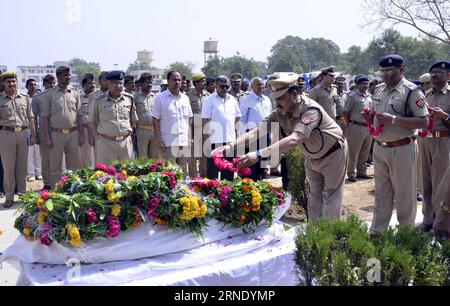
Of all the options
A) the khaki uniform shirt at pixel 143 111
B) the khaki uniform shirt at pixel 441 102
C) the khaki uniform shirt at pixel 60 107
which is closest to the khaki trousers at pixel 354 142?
the khaki uniform shirt at pixel 441 102

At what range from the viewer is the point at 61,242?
3.37m

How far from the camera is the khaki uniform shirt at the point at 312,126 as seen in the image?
4262 millimetres

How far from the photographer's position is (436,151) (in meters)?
6.00

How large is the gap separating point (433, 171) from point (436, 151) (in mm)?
264

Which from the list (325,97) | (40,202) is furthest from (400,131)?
(325,97)

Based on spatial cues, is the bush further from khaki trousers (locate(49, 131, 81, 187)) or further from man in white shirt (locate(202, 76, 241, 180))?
khaki trousers (locate(49, 131, 81, 187))

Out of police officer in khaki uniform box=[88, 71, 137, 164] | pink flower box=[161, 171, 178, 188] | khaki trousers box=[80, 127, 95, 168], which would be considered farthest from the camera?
khaki trousers box=[80, 127, 95, 168]

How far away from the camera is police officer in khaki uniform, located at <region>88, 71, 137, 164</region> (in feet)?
22.0

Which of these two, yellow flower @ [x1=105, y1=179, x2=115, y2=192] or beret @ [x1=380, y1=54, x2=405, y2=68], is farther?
beret @ [x1=380, y1=54, x2=405, y2=68]

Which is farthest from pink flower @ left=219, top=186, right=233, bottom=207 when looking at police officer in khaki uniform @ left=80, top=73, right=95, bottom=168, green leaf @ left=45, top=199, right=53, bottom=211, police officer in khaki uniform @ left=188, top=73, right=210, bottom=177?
police officer in khaki uniform @ left=80, top=73, right=95, bottom=168

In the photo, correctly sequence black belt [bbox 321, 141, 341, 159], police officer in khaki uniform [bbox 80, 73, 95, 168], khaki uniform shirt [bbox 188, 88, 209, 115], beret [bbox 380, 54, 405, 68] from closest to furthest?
black belt [bbox 321, 141, 341, 159]
beret [bbox 380, 54, 405, 68]
police officer in khaki uniform [bbox 80, 73, 95, 168]
khaki uniform shirt [bbox 188, 88, 209, 115]

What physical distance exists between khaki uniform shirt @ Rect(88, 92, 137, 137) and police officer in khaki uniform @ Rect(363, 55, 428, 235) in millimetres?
3368

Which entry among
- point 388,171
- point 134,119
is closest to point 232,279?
point 388,171
